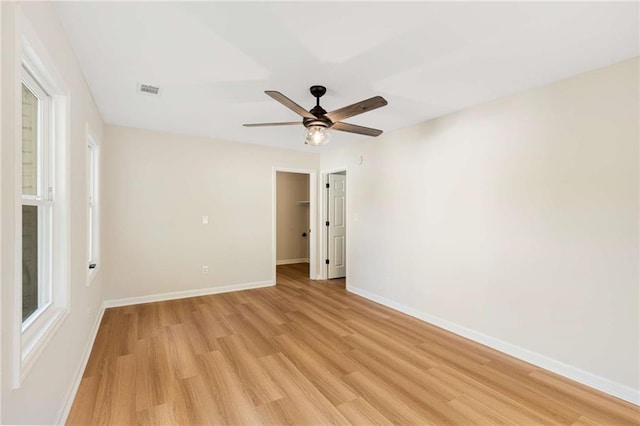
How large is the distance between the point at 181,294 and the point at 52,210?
2.96 m

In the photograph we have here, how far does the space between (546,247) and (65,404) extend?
383 centimetres

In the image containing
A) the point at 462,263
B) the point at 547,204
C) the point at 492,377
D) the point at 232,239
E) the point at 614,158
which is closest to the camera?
the point at 614,158

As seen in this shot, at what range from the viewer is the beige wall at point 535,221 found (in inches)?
88.7

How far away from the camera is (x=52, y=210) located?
1896mm

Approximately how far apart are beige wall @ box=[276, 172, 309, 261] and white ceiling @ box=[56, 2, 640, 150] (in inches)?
174

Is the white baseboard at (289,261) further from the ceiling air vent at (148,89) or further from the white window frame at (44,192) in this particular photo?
the white window frame at (44,192)

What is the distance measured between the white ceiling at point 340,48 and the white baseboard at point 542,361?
7.91 ft

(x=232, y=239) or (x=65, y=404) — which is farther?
(x=232, y=239)

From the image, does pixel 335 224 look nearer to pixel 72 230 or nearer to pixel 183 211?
pixel 183 211

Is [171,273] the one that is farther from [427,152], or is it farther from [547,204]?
[547,204]

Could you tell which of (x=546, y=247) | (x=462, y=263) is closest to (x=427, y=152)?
(x=462, y=263)

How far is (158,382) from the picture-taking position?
233cm

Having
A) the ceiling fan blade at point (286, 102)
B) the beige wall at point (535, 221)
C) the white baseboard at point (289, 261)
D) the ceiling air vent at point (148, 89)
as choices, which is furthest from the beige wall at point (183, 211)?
the ceiling fan blade at point (286, 102)

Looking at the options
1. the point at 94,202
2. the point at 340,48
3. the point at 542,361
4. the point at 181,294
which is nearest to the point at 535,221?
the point at 542,361
